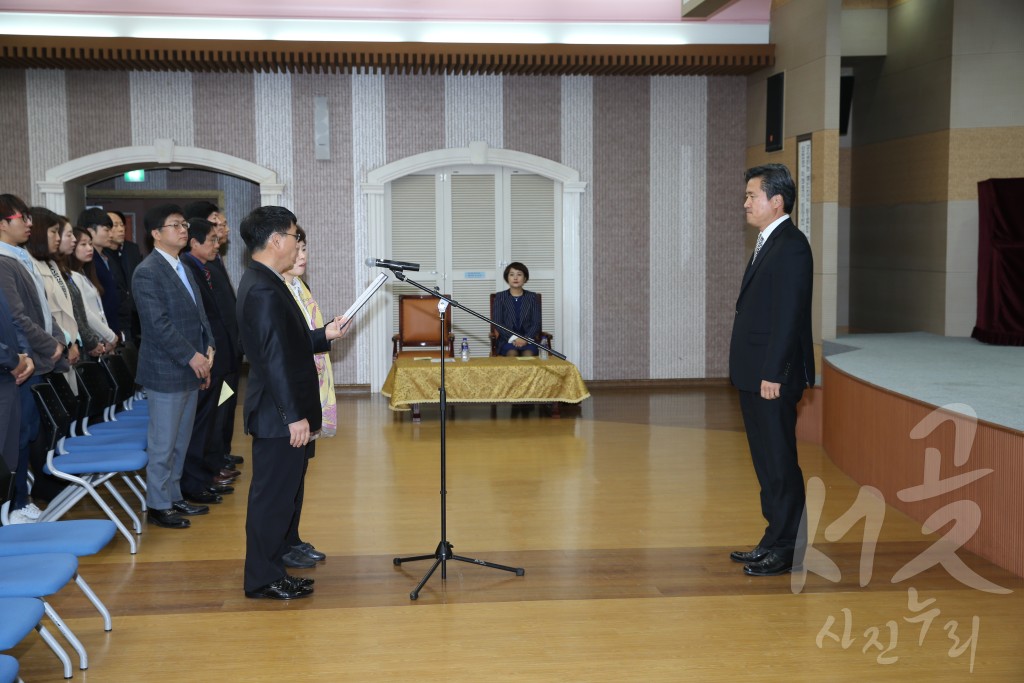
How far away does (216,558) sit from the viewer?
4598 mm

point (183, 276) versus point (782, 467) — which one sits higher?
point (183, 276)

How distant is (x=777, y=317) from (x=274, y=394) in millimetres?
2157

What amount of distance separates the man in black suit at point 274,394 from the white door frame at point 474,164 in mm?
5855

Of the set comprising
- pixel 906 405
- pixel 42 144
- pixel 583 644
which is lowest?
pixel 583 644

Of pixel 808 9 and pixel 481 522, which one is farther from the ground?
pixel 808 9

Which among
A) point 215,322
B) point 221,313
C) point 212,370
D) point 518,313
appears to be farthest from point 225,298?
point 518,313

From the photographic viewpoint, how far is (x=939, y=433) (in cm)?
491

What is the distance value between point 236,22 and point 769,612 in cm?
756

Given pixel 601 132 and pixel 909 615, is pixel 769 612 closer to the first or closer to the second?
pixel 909 615

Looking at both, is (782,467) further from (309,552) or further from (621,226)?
(621,226)

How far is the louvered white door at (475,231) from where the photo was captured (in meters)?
10.1

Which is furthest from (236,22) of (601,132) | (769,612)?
(769,612)

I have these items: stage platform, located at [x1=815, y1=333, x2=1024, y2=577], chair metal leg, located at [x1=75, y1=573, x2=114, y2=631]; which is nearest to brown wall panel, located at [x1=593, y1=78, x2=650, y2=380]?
stage platform, located at [x1=815, y1=333, x2=1024, y2=577]

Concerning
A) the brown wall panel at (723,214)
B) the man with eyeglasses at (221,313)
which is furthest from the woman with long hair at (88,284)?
the brown wall panel at (723,214)
